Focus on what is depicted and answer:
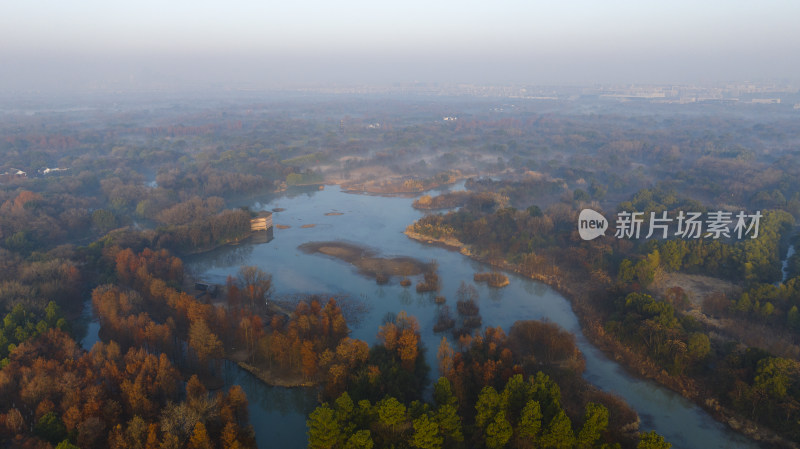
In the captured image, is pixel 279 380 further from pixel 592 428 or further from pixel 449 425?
pixel 592 428

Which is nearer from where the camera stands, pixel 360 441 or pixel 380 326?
pixel 360 441

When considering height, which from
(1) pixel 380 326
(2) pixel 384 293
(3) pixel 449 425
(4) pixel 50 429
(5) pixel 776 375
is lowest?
(2) pixel 384 293

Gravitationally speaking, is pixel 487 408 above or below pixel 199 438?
above

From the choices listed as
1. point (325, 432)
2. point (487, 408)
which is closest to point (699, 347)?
point (487, 408)

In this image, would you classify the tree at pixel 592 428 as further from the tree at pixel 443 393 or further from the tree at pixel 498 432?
the tree at pixel 443 393

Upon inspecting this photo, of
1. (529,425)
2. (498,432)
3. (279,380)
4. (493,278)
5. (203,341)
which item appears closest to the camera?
(529,425)

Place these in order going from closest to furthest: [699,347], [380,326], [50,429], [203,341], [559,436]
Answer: [559,436] → [50,429] → [699,347] → [203,341] → [380,326]
